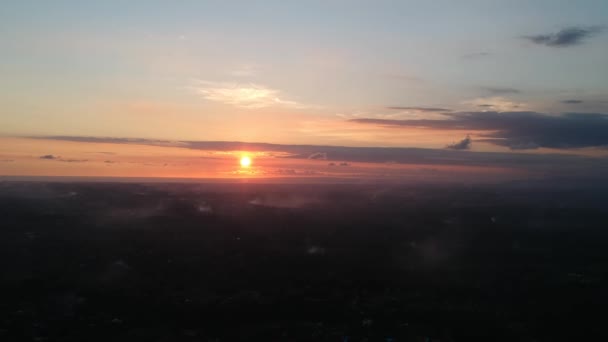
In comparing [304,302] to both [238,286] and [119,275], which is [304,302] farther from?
[119,275]

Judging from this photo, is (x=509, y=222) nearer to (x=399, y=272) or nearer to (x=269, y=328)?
(x=399, y=272)

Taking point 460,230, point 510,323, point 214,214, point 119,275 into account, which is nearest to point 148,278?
point 119,275

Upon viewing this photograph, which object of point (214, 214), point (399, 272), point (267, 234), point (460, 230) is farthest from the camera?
point (214, 214)

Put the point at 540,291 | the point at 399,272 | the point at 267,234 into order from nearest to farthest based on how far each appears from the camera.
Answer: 1. the point at 540,291
2. the point at 399,272
3. the point at 267,234

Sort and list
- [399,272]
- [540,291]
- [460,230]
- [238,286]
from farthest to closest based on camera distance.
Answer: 1. [460,230]
2. [399,272]
3. [540,291]
4. [238,286]

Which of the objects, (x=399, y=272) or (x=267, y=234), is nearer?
(x=399, y=272)

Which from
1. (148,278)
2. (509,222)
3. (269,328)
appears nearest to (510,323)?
(269,328)
